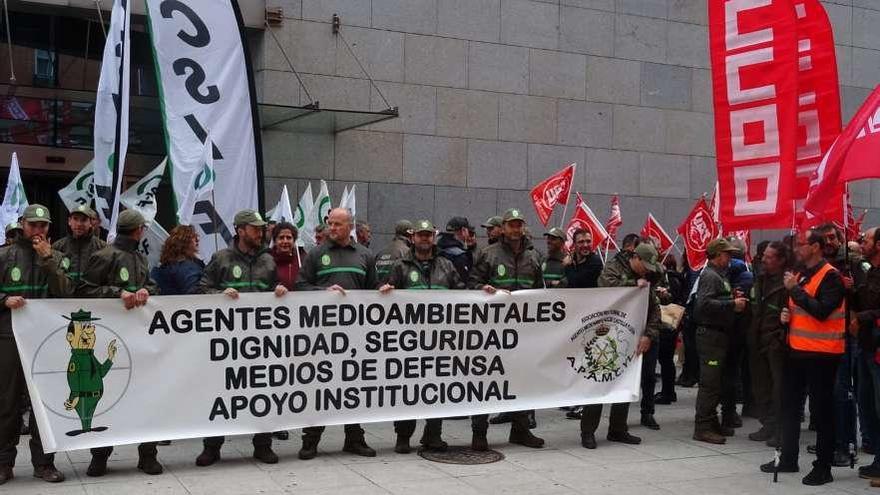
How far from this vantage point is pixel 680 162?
57.8ft

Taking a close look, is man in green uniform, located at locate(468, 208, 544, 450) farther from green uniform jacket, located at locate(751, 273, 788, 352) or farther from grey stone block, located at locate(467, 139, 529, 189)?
grey stone block, located at locate(467, 139, 529, 189)

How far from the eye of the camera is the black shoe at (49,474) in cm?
711

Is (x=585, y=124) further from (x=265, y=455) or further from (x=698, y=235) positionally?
(x=265, y=455)

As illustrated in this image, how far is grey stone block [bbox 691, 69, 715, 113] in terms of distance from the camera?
17.7 m

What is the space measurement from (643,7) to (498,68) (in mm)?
3189

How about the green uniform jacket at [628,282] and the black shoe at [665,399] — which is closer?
the green uniform jacket at [628,282]

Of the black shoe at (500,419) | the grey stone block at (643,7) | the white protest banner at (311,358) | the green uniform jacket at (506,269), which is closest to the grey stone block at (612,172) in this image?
the grey stone block at (643,7)

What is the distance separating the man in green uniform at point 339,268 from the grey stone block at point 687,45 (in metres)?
10.8

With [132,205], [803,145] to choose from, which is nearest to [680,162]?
[803,145]

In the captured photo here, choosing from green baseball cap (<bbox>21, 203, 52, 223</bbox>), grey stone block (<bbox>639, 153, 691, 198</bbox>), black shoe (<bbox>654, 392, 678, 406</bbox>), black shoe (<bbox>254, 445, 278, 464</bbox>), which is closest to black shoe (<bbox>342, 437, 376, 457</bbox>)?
black shoe (<bbox>254, 445, 278, 464</bbox>)

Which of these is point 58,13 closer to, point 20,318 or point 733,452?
point 20,318

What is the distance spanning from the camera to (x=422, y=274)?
27.8ft

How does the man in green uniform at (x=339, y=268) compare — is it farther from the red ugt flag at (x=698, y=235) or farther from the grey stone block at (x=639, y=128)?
the grey stone block at (x=639, y=128)

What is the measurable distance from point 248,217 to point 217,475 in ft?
6.67
